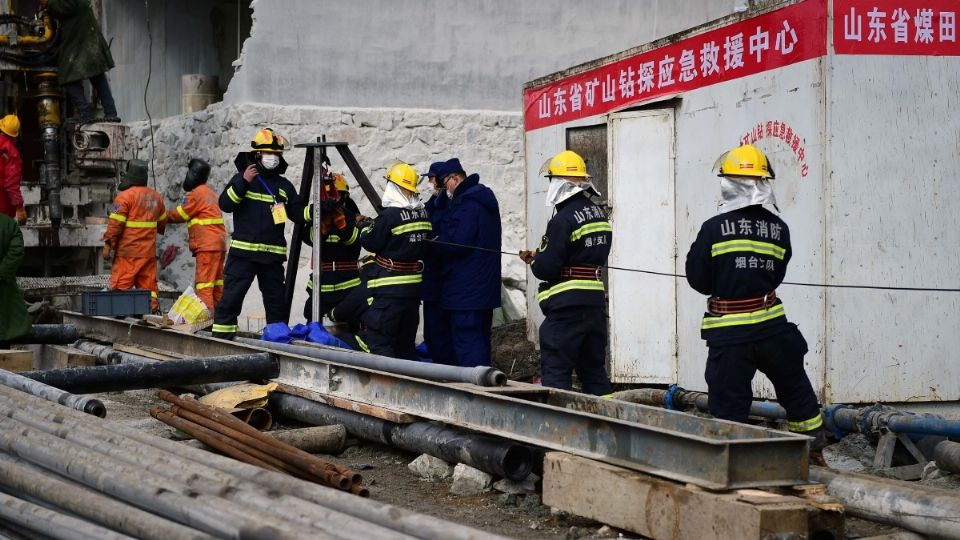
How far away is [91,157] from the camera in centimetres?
1462

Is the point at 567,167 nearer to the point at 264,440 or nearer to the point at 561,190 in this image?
the point at 561,190

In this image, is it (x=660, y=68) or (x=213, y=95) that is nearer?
(x=660, y=68)

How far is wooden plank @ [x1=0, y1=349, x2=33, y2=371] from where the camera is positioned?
1040 centimetres

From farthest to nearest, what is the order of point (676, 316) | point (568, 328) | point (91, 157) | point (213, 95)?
point (213, 95) < point (91, 157) < point (676, 316) < point (568, 328)

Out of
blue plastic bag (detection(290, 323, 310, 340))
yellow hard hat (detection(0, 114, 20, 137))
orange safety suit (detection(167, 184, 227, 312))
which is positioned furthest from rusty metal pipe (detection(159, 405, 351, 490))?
yellow hard hat (detection(0, 114, 20, 137))

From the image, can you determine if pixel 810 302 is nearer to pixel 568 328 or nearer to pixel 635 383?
pixel 568 328

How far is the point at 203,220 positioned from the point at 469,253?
3.55 meters

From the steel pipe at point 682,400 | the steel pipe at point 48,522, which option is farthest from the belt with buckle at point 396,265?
the steel pipe at point 48,522

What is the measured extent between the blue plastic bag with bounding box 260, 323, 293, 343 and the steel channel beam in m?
1.33

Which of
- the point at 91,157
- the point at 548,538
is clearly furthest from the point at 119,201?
the point at 548,538

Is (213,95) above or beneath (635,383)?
above

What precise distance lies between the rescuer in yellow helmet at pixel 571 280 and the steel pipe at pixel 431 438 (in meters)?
1.15

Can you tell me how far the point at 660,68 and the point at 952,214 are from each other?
9.83 feet

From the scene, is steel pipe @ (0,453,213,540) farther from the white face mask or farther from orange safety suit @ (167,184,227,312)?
orange safety suit @ (167,184,227,312)
